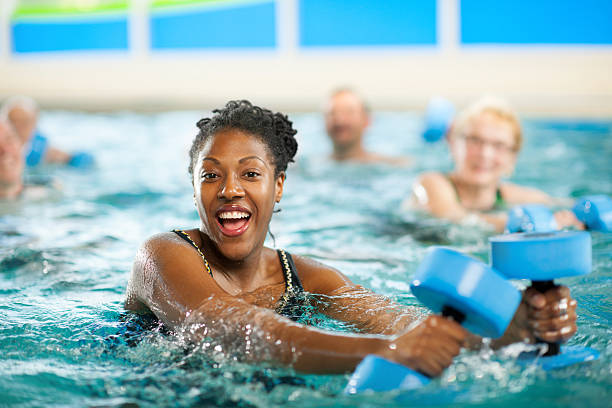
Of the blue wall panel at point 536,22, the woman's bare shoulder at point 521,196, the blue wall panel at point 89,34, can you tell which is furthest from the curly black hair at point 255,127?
the blue wall panel at point 89,34

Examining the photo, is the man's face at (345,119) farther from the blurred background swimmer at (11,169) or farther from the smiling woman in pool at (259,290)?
the smiling woman in pool at (259,290)

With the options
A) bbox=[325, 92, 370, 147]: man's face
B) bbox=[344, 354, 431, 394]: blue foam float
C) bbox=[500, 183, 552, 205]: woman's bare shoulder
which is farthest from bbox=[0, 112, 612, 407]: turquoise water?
bbox=[500, 183, 552, 205]: woman's bare shoulder

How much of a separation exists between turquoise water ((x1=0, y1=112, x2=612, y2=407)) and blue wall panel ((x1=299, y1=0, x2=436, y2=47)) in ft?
11.0

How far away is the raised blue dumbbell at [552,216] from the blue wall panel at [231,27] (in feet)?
30.0

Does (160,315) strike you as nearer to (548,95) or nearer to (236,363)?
(236,363)

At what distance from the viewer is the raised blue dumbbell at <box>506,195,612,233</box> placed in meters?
3.47

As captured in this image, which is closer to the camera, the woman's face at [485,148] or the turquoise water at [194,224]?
the turquoise water at [194,224]

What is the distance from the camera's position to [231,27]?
42.0 ft

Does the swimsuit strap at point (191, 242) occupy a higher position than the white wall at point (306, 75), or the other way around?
the white wall at point (306, 75)

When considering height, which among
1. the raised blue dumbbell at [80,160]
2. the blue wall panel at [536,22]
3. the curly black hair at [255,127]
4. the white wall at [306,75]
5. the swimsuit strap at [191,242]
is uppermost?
the blue wall panel at [536,22]

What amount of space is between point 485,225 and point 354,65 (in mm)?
7708

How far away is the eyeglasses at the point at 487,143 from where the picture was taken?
15.9ft

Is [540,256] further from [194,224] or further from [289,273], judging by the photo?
[194,224]

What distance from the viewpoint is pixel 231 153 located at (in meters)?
2.58
